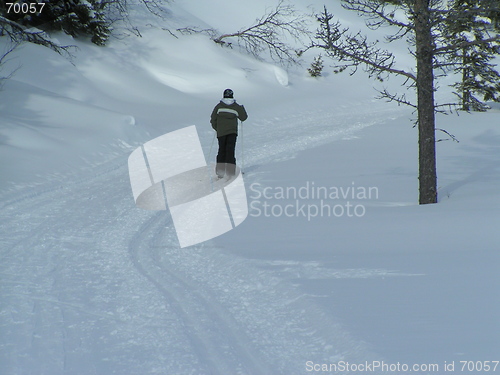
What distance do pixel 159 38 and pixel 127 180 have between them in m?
14.9

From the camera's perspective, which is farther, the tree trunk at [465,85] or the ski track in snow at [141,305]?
the tree trunk at [465,85]

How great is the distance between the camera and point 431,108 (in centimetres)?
838

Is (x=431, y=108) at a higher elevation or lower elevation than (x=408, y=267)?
higher

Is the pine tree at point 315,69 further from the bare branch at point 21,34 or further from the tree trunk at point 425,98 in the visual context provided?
the tree trunk at point 425,98

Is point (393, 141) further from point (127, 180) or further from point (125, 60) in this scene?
point (125, 60)

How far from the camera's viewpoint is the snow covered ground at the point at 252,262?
3.73 meters

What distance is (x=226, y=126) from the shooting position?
1022 centimetres

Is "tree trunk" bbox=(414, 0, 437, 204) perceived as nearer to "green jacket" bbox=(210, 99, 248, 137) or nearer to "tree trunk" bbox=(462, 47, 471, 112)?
"tree trunk" bbox=(462, 47, 471, 112)

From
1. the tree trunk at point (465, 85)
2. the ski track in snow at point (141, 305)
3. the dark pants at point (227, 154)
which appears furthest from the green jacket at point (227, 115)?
the tree trunk at point (465, 85)

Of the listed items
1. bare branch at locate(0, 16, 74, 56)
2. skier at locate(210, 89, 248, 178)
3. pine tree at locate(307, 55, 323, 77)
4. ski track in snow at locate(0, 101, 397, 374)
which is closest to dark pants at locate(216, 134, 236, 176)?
skier at locate(210, 89, 248, 178)

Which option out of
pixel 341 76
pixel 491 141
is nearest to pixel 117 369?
pixel 491 141

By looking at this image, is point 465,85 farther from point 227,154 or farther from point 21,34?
point 21,34

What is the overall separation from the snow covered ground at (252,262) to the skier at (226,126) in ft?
1.86

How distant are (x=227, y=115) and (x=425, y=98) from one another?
3.69 metres
